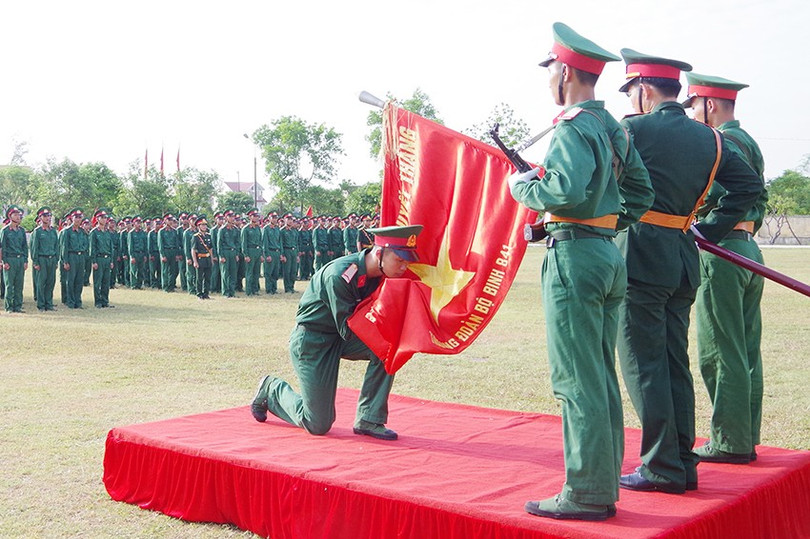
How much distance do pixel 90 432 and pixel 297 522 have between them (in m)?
2.96

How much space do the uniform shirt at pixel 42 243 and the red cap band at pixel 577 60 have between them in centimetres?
1466

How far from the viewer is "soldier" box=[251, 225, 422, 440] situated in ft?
16.2

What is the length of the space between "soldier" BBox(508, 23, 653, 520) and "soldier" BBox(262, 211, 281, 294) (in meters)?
17.5

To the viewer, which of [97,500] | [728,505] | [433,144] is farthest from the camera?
[433,144]

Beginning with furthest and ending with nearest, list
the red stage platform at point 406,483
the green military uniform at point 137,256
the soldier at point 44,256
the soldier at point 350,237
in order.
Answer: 1. the soldier at point 350,237
2. the green military uniform at point 137,256
3. the soldier at point 44,256
4. the red stage platform at point 406,483

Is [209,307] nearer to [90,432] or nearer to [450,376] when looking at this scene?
[450,376]

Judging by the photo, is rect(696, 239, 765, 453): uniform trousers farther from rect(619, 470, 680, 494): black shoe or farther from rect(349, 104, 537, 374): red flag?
rect(349, 104, 537, 374): red flag

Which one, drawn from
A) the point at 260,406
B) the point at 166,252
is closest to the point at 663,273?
the point at 260,406

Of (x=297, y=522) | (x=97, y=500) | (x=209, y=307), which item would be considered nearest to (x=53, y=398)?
(x=97, y=500)

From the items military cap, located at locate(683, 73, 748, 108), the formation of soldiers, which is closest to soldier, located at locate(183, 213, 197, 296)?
the formation of soldiers

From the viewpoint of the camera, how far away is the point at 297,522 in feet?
13.3

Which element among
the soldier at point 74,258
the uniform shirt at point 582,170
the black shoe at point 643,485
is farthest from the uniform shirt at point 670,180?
the soldier at point 74,258

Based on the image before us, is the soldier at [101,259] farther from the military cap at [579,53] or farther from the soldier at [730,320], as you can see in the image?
the military cap at [579,53]

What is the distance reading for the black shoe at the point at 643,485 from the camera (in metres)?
3.90
